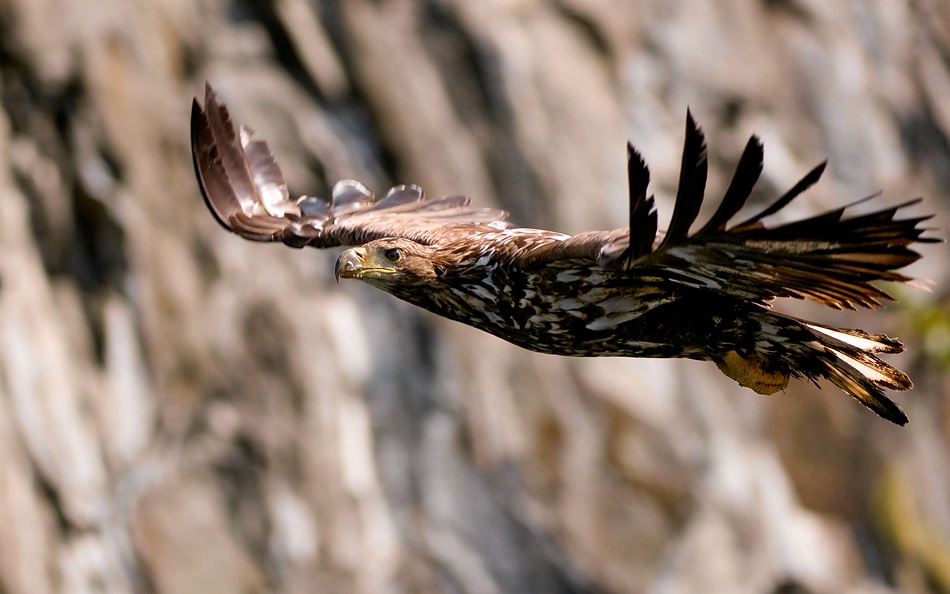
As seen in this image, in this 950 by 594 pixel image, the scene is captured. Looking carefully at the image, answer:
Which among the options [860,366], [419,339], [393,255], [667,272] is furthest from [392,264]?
[419,339]

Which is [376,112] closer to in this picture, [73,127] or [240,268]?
[240,268]

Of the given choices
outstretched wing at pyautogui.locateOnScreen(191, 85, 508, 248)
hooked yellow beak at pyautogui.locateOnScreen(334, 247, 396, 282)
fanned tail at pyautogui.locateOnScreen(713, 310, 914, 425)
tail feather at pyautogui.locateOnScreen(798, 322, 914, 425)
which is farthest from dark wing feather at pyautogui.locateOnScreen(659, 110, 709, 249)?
outstretched wing at pyautogui.locateOnScreen(191, 85, 508, 248)

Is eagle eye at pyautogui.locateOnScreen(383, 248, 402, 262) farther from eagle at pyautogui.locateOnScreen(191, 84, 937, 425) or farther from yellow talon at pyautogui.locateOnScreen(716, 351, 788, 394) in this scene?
yellow talon at pyautogui.locateOnScreen(716, 351, 788, 394)

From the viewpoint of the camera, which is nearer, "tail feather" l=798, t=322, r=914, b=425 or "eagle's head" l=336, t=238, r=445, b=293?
"tail feather" l=798, t=322, r=914, b=425

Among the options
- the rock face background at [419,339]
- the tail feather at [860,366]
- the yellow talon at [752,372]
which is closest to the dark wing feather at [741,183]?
the tail feather at [860,366]

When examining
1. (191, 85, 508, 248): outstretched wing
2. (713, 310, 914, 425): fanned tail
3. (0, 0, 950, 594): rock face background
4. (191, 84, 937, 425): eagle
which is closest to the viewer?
(191, 84, 937, 425): eagle

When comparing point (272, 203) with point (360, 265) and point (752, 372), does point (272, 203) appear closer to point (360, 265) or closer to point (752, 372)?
point (360, 265)

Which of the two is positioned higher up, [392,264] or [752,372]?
[392,264]
